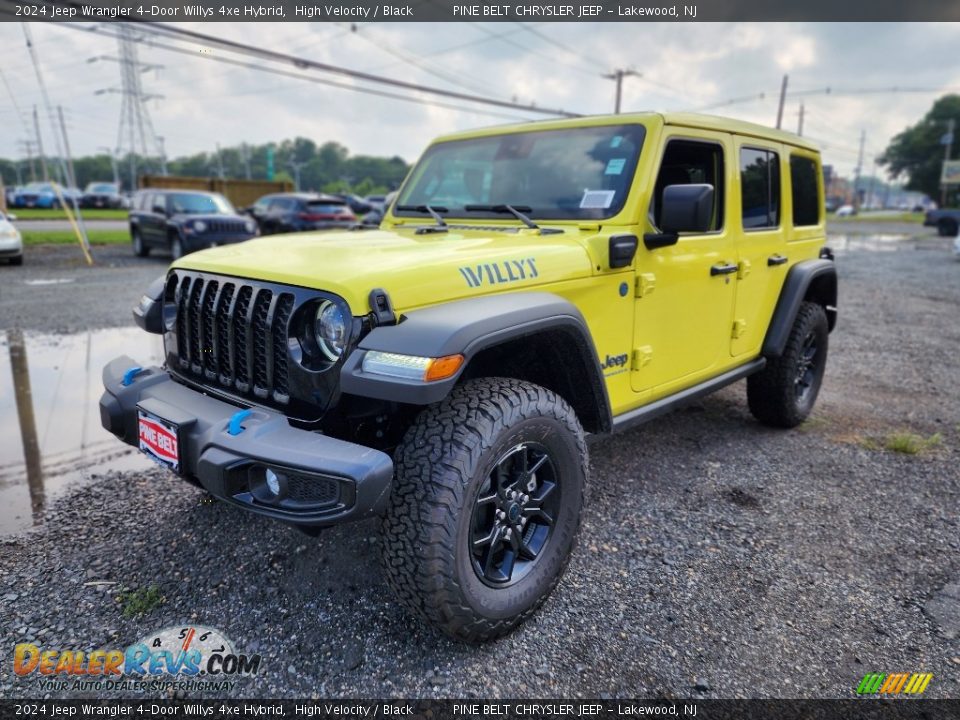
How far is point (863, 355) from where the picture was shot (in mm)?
7137

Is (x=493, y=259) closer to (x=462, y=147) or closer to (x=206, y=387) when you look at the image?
(x=206, y=387)

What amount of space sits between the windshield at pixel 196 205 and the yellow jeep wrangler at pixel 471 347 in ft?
39.9

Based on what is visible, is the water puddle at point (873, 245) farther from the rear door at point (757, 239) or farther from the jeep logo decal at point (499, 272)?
the jeep logo decal at point (499, 272)

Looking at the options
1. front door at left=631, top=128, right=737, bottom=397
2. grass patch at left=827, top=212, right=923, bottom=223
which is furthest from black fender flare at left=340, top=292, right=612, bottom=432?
grass patch at left=827, top=212, right=923, bottom=223

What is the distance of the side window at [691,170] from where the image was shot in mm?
3191

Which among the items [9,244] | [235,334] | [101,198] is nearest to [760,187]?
[235,334]

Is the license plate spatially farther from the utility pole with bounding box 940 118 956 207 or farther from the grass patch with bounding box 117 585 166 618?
the utility pole with bounding box 940 118 956 207

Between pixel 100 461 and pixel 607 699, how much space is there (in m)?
3.26

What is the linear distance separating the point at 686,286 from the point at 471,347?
1.67 m

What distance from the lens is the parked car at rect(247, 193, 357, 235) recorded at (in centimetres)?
1781

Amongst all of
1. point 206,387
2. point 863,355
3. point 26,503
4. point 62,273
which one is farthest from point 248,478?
point 62,273

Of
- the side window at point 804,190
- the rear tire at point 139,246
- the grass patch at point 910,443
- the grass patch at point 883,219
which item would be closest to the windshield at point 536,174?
the side window at point 804,190

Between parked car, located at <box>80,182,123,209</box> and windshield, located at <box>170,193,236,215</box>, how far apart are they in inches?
1196

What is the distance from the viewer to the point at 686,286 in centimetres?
336
